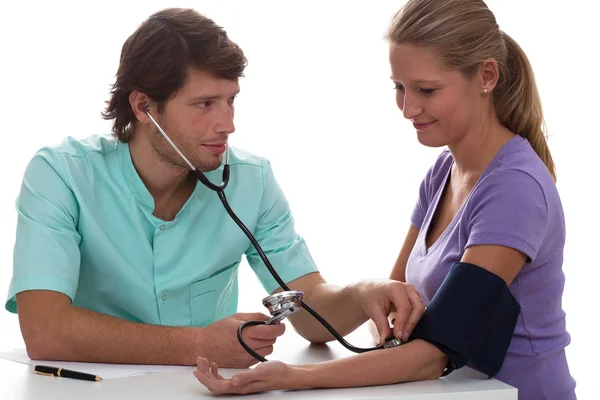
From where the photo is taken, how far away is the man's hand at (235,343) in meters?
1.59

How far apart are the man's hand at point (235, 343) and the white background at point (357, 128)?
1.58 m

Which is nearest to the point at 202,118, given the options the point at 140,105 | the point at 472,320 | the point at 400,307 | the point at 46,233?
the point at 140,105

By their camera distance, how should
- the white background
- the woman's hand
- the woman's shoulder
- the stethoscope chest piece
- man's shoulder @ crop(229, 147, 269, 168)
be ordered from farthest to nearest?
the white background, man's shoulder @ crop(229, 147, 269, 168), the woman's shoulder, the stethoscope chest piece, the woman's hand

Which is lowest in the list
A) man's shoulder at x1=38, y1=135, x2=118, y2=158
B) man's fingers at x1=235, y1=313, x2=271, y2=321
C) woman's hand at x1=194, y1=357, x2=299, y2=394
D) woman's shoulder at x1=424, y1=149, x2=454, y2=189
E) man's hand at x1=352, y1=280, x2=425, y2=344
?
woman's hand at x1=194, y1=357, x2=299, y2=394

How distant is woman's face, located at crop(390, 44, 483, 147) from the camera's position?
162 centimetres

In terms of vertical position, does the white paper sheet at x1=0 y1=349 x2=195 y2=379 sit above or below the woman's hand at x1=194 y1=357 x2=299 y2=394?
below

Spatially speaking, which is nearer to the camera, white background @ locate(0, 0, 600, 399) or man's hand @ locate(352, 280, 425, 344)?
man's hand @ locate(352, 280, 425, 344)

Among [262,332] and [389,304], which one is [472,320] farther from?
[262,332]

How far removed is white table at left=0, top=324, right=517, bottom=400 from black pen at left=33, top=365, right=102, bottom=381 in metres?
0.01

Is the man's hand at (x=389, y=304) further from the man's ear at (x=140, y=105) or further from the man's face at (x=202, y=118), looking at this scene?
the man's ear at (x=140, y=105)

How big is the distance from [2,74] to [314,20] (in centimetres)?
111

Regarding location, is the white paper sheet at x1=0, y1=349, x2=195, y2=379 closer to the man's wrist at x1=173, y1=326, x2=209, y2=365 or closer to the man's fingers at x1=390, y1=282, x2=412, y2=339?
the man's wrist at x1=173, y1=326, x2=209, y2=365

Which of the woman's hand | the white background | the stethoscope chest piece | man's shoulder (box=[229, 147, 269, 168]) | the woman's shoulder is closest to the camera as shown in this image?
the woman's hand

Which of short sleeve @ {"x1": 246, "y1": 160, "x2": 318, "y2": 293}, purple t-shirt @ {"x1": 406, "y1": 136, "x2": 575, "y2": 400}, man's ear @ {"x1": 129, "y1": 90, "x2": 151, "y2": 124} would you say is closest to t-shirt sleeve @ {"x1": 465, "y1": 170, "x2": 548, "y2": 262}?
purple t-shirt @ {"x1": 406, "y1": 136, "x2": 575, "y2": 400}
